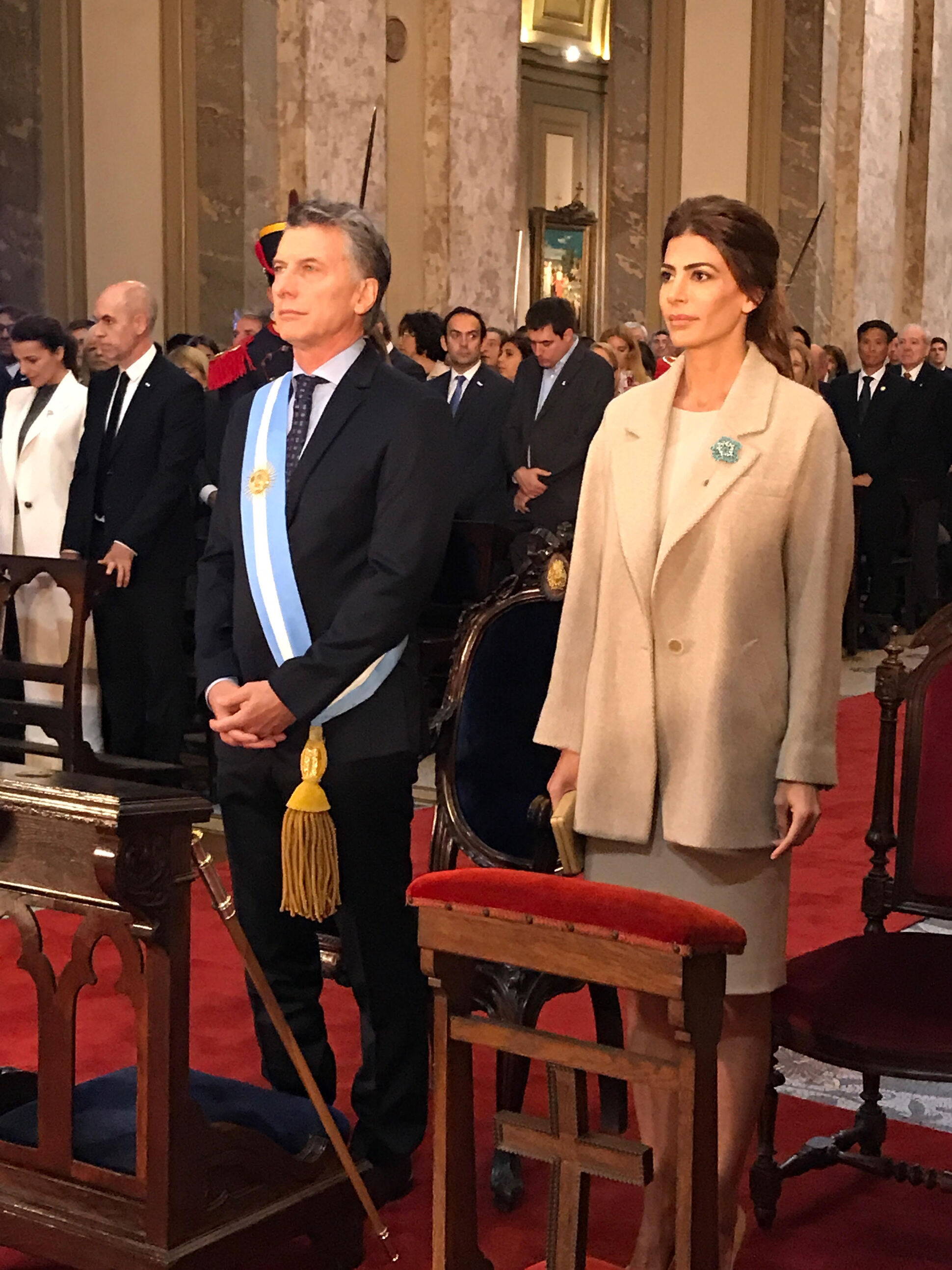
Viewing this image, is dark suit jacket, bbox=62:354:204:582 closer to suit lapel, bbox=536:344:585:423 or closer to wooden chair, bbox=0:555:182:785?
wooden chair, bbox=0:555:182:785

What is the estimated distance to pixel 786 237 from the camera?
1323cm

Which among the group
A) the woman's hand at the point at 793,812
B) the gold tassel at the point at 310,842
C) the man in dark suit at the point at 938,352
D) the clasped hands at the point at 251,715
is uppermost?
the man in dark suit at the point at 938,352

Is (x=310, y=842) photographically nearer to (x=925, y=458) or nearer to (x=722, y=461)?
(x=722, y=461)

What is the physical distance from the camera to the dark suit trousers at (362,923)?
9.33 ft

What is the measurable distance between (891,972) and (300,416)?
1.29 meters

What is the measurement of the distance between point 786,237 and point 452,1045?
1220 cm

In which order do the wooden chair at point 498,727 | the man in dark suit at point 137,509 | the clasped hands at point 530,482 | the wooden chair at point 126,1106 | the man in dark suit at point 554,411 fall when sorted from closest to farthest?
1. the wooden chair at point 126,1106
2. the wooden chair at point 498,727
3. the man in dark suit at point 137,509
4. the man in dark suit at point 554,411
5. the clasped hands at point 530,482

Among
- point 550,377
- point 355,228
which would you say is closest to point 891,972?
point 355,228

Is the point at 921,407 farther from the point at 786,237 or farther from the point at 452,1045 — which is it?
the point at 452,1045

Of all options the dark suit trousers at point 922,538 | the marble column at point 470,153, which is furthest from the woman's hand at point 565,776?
the marble column at point 470,153

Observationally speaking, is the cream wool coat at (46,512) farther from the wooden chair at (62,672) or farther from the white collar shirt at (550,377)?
the white collar shirt at (550,377)

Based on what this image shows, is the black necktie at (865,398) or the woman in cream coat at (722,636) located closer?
the woman in cream coat at (722,636)

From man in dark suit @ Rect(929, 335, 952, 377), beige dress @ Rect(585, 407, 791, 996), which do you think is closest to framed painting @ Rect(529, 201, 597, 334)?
man in dark suit @ Rect(929, 335, 952, 377)

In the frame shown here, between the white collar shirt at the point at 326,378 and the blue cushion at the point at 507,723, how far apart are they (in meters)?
0.60
